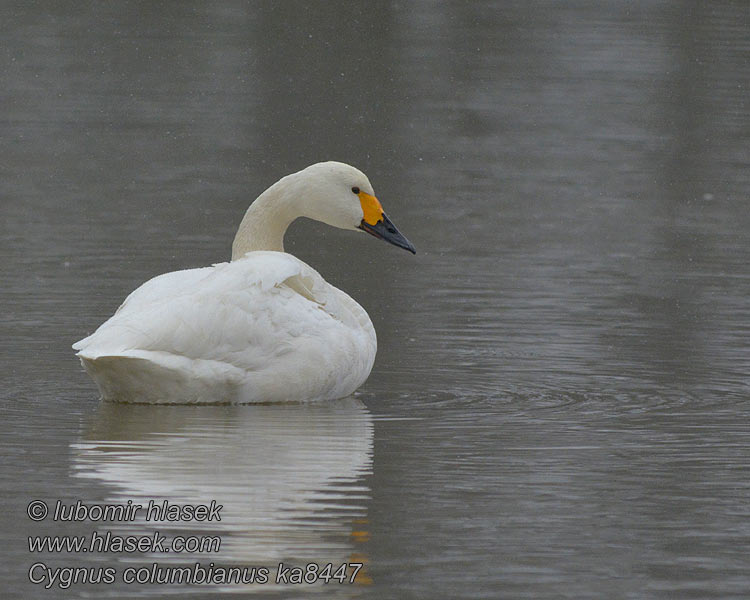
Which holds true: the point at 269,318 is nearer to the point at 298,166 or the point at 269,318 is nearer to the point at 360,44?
the point at 298,166

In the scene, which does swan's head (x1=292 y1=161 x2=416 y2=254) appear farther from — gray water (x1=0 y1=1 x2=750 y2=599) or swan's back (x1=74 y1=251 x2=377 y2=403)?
gray water (x1=0 y1=1 x2=750 y2=599)

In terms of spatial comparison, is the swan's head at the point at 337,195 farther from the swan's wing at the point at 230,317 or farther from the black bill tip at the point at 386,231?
the swan's wing at the point at 230,317

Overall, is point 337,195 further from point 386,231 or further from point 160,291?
point 160,291

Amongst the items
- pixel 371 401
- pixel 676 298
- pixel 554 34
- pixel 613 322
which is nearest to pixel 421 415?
pixel 371 401

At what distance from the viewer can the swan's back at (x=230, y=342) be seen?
9.63 metres

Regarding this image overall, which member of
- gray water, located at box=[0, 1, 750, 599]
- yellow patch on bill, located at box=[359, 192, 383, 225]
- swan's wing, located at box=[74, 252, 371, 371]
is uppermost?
yellow patch on bill, located at box=[359, 192, 383, 225]

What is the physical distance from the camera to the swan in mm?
9633

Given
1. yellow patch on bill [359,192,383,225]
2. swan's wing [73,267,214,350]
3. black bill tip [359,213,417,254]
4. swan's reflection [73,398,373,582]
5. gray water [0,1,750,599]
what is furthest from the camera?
black bill tip [359,213,417,254]

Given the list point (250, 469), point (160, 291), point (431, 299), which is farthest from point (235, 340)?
point (431, 299)

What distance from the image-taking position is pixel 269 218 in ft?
36.8

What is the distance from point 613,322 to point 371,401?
271cm

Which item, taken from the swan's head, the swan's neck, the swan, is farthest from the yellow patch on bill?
the swan

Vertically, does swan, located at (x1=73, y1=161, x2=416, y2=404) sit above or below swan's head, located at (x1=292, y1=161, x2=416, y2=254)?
below

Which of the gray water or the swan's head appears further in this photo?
the swan's head
